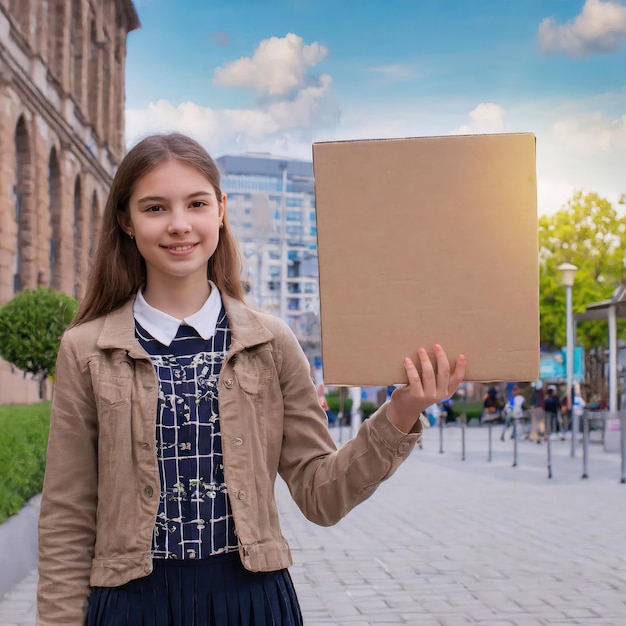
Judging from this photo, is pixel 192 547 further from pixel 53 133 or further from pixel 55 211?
pixel 55 211

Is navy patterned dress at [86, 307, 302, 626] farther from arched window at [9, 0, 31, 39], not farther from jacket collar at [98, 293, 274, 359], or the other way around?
arched window at [9, 0, 31, 39]

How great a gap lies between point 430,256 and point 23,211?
64.5 ft

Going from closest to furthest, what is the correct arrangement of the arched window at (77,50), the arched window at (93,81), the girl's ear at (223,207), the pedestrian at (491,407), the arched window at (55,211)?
the girl's ear at (223,207) < the arched window at (55,211) < the arched window at (77,50) < the arched window at (93,81) < the pedestrian at (491,407)

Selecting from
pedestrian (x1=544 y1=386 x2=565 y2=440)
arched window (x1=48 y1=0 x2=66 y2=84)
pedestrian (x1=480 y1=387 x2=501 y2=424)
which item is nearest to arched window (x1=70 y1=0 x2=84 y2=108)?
arched window (x1=48 y1=0 x2=66 y2=84)

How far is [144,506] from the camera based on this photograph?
212 centimetres

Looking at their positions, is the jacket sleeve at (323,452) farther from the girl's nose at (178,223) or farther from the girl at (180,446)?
the girl's nose at (178,223)

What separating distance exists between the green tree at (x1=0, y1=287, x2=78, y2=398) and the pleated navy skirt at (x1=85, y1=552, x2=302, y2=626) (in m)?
11.9

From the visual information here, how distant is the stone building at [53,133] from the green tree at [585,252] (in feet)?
56.1

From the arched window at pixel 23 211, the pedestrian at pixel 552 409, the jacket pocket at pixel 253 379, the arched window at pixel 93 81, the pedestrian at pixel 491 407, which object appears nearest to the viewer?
the jacket pocket at pixel 253 379

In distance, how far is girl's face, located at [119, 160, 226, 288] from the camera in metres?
2.21

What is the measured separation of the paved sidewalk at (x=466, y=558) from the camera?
6109mm

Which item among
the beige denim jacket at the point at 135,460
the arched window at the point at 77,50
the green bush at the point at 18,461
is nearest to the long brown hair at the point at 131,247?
the beige denim jacket at the point at 135,460

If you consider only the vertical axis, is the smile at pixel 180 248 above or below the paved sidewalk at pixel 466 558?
above

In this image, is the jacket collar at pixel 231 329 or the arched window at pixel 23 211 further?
the arched window at pixel 23 211
